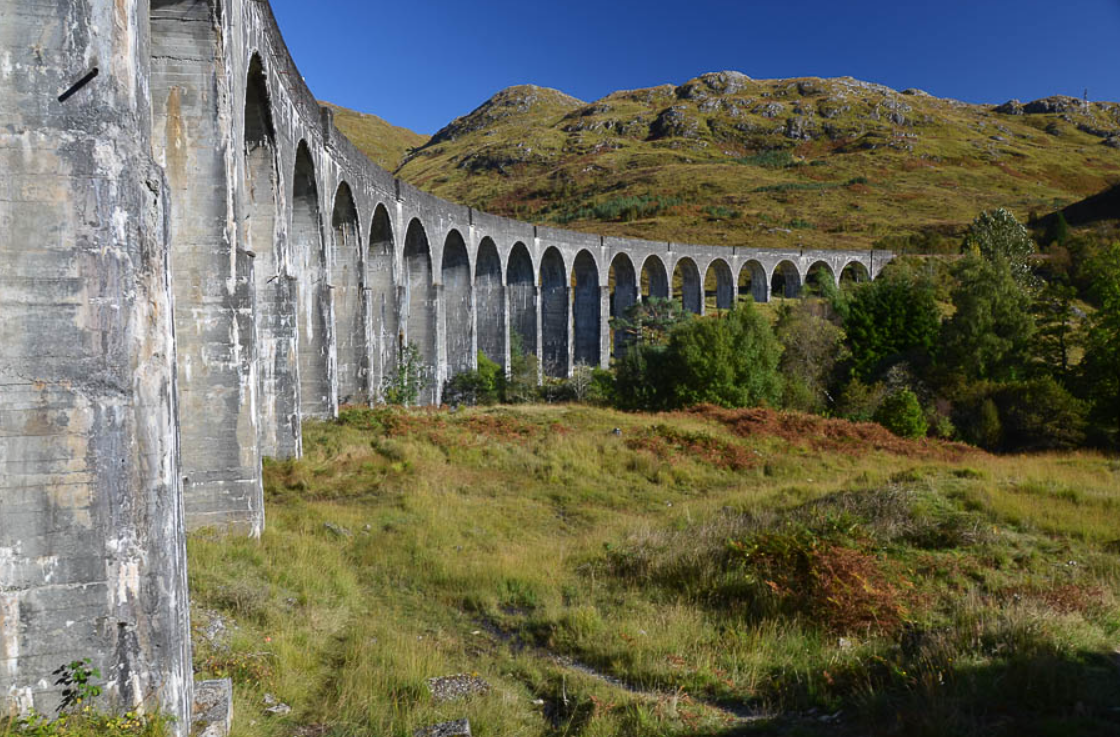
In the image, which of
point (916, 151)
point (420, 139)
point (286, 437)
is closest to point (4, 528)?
point (286, 437)

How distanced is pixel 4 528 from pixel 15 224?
138 cm

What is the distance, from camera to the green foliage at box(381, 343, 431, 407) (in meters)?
18.0

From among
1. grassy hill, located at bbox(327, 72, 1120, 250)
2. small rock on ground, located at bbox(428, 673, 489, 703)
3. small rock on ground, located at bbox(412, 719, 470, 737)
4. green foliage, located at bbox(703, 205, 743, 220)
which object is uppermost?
grassy hill, located at bbox(327, 72, 1120, 250)

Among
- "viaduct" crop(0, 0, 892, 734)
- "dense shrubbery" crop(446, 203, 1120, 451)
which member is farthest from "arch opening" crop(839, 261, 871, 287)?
"viaduct" crop(0, 0, 892, 734)

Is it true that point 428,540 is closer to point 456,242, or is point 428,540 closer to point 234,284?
point 234,284

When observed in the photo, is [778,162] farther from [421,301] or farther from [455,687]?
[455,687]

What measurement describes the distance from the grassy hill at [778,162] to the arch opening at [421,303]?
119 ft

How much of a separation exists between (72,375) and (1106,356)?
23.7 metres

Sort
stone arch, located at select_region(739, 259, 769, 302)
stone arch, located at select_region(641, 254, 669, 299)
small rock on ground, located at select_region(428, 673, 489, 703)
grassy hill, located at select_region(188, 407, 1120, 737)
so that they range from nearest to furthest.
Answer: grassy hill, located at select_region(188, 407, 1120, 737)
small rock on ground, located at select_region(428, 673, 489, 703)
stone arch, located at select_region(641, 254, 669, 299)
stone arch, located at select_region(739, 259, 769, 302)

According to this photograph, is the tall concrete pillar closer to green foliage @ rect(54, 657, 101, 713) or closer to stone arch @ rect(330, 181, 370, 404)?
green foliage @ rect(54, 657, 101, 713)

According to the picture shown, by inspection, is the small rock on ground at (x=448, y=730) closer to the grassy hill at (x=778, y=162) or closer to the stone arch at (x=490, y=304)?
the stone arch at (x=490, y=304)

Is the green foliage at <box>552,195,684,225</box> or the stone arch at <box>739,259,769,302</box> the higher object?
the green foliage at <box>552,195,684,225</box>

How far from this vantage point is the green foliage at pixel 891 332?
24.6 meters

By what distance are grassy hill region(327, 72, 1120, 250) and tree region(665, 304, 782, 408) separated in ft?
108
